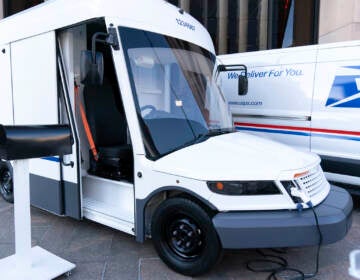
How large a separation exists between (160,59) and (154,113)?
1.88 feet

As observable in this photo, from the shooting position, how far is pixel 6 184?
17.4 ft

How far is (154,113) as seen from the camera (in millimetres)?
3340

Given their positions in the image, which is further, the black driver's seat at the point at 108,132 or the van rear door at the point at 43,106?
the black driver's seat at the point at 108,132

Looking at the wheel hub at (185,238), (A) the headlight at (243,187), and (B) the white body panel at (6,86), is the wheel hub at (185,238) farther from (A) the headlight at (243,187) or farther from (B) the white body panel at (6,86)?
(B) the white body panel at (6,86)

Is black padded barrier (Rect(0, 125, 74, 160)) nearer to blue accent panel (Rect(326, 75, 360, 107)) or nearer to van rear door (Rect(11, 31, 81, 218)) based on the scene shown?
van rear door (Rect(11, 31, 81, 218))

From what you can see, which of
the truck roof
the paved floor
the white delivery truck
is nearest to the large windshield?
the white delivery truck

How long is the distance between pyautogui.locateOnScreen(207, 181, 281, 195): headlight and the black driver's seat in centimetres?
141

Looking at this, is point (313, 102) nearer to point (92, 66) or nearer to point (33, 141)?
point (92, 66)

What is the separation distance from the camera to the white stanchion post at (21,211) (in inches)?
114

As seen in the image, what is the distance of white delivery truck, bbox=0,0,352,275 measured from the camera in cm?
288

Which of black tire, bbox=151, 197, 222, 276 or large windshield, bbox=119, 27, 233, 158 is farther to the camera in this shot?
large windshield, bbox=119, 27, 233, 158

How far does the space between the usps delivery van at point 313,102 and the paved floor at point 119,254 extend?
1.08 m

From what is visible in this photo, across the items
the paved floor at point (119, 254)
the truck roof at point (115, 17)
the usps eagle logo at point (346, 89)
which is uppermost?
the truck roof at point (115, 17)

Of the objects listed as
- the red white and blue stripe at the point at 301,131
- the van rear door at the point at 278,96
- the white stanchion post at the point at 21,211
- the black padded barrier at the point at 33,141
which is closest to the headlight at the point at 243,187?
the black padded barrier at the point at 33,141
